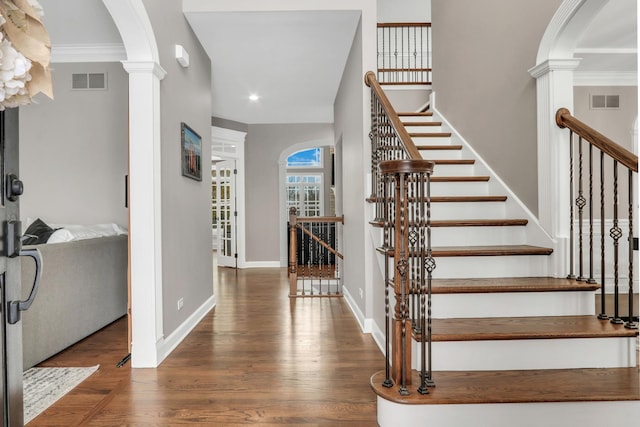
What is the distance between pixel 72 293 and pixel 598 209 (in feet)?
17.5

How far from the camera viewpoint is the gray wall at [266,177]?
7840 mm

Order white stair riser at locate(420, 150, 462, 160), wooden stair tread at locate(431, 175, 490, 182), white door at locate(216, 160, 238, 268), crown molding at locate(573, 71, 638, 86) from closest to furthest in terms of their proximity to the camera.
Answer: wooden stair tread at locate(431, 175, 490, 182), white stair riser at locate(420, 150, 462, 160), crown molding at locate(573, 71, 638, 86), white door at locate(216, 160, 238, 268)

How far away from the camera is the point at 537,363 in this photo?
2066 mm

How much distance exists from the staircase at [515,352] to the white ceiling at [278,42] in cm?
243

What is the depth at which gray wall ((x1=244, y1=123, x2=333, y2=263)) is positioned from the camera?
25.7 feet

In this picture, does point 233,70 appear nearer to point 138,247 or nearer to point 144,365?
point 138,247

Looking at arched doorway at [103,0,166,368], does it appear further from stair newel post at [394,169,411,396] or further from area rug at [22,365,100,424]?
stair newel post at [394,169,411,396]

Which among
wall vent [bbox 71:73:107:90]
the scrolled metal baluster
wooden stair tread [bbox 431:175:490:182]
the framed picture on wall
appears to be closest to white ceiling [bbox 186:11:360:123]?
the framed picture on wall

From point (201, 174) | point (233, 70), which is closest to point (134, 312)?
point (201, 174)

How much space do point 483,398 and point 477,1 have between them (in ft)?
11.2

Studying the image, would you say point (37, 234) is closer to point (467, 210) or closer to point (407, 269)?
point (407, 269)

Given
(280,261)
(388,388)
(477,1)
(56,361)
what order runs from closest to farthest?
(388,388), (56,361), (477,1), (280,261)

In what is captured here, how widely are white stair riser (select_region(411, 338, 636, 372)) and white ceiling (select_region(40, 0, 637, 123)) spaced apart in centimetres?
296

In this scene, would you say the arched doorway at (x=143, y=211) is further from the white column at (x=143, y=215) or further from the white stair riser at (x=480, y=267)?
the white stair riser at (x=480, y=267)
